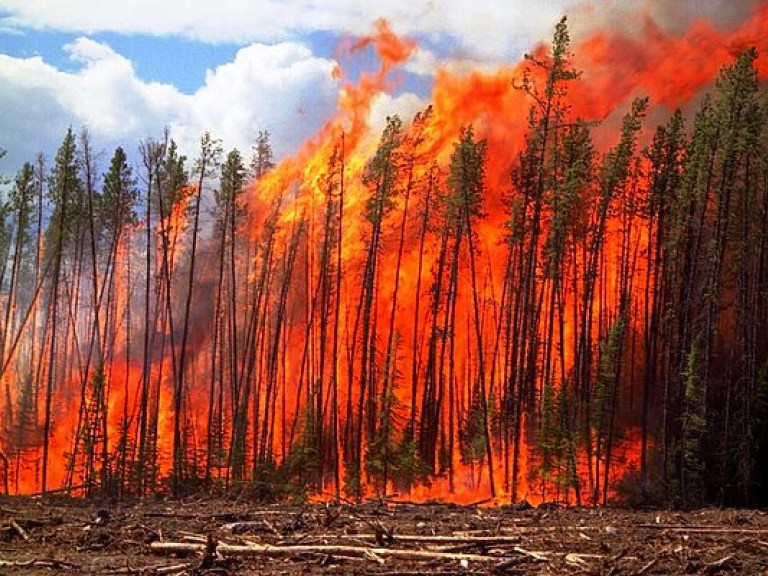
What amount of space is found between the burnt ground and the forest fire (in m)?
11.3

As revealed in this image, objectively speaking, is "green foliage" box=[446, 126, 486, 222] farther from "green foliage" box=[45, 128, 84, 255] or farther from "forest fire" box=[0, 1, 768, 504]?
"green foliage" box=[45, 128, 84, 255]

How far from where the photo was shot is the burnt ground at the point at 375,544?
11547mm

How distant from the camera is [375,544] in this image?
13250 mm

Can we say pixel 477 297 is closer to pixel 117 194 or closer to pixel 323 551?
pixel 117 194

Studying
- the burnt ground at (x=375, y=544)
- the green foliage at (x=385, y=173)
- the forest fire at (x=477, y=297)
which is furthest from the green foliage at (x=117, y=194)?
the burnt ground at (x=375, y=544)

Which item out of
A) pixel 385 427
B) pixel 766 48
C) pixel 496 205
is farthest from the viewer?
pixel 496 205

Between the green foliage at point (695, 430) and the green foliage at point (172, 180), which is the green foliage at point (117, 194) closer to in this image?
the green foliage at point (172, 180)

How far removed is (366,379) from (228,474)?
6.78 meters

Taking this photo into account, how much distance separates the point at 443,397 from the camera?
112ft

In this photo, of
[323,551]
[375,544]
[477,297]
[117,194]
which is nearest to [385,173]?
[477,297]

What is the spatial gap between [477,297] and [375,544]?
880 inches

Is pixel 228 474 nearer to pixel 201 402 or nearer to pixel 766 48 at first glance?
→ pixel 201 402

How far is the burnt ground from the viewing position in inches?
455

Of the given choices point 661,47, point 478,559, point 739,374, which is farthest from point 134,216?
point 478,559
